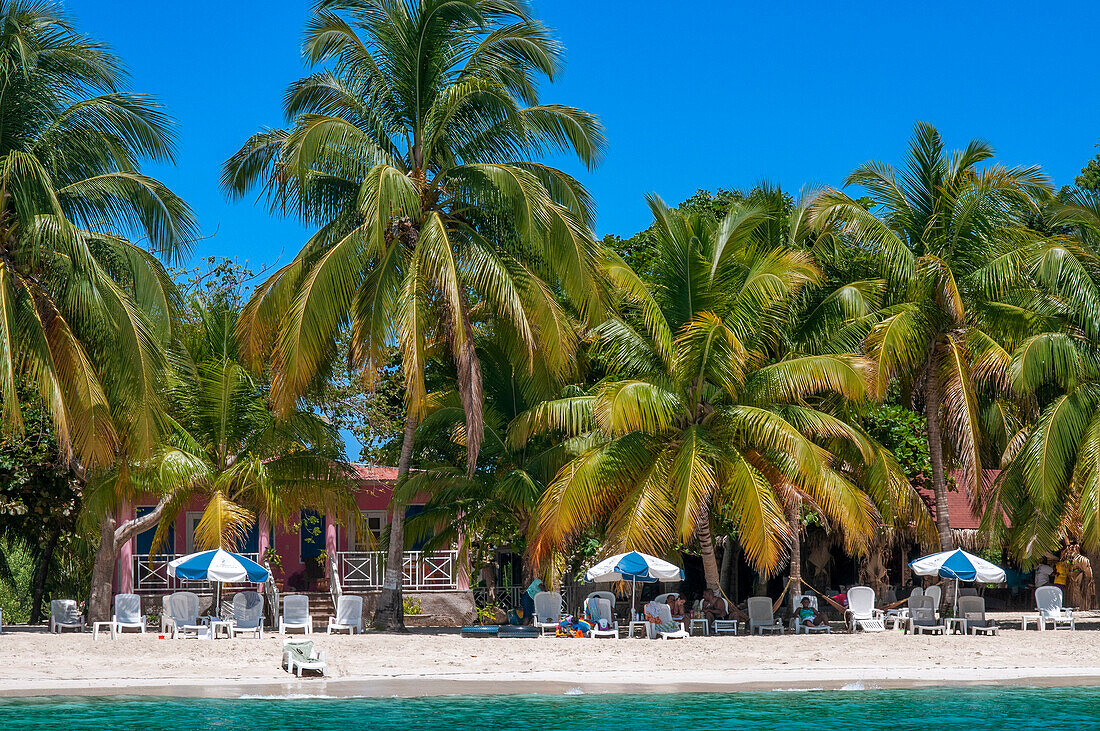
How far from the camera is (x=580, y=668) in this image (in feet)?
56.8

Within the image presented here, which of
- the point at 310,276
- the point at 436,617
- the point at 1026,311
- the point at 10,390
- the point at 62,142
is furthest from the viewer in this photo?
the point at 436,617

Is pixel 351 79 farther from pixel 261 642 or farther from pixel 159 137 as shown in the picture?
pixel 261 642

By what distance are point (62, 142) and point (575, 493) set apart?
385 inches

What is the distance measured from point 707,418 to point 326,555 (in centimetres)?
945

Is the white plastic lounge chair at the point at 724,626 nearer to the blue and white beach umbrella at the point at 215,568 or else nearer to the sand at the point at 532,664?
the sand at the point at 532,664

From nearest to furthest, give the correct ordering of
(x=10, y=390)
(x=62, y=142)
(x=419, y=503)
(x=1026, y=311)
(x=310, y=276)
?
(x=10, y=390) < (x=62, y=142) < (x=310, y=276) < (x=1026, y=311) < (x=419, y=503)

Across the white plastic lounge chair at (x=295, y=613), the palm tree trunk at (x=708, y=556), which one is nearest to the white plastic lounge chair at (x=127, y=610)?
the white plastic lounge chair at (x=295, y=613)

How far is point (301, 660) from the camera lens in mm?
16406

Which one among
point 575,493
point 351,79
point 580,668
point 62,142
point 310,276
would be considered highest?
point 351,79

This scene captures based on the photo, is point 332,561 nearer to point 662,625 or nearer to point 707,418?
point 662,625

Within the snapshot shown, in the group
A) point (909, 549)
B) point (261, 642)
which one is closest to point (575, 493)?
point (261, 642)

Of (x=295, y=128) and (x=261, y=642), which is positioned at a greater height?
(x=295, y=128)

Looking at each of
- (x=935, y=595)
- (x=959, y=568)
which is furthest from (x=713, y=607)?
(x=935, y=595)

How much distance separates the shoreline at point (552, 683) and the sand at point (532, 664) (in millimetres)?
25
